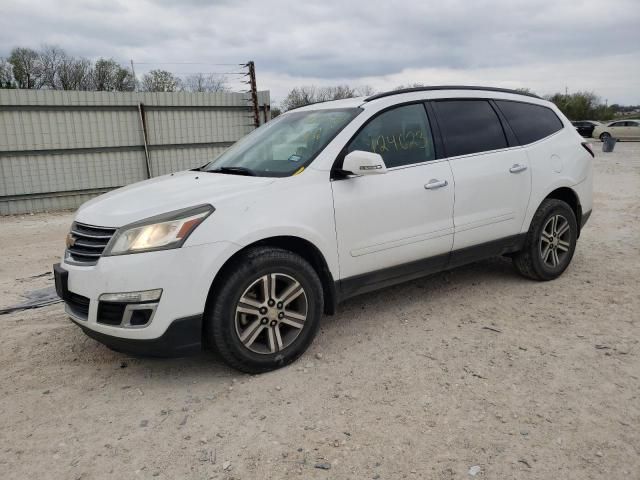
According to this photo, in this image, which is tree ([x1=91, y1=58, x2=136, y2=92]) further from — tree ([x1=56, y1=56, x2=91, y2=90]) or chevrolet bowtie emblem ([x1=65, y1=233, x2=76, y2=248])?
chevrolet bowtie emblem ([x1=65, y1=233, x2=76, y2=248])

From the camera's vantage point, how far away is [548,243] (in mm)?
4785

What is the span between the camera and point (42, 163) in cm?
1130

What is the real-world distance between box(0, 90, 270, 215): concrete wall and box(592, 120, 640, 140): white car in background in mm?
28656

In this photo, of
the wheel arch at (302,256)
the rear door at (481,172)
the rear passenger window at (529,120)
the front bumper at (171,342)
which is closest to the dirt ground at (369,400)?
the front bumper at (171,342)

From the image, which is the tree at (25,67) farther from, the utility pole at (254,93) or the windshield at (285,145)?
the windshield at (285,145)

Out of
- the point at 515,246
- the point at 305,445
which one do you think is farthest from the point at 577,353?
the point at 305,445

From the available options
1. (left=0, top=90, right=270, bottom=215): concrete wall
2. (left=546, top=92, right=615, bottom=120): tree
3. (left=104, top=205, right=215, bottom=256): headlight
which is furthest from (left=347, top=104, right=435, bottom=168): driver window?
(left=546, top=92, right=615, bottom=120): tree

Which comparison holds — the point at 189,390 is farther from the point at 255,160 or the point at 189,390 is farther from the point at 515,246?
the point at 515,246

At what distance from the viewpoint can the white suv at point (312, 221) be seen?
2902mm

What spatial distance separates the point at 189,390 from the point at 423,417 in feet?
4.67

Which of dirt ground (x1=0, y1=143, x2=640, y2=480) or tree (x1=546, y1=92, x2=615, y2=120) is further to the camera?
tree (x1=546, y1=92, x2=615, y2=120)

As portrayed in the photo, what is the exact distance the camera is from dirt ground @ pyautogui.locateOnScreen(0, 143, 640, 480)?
2.42 metres

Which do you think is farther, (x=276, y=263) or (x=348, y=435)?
(x=276, y=263)

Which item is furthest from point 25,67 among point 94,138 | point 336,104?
point 336,104
